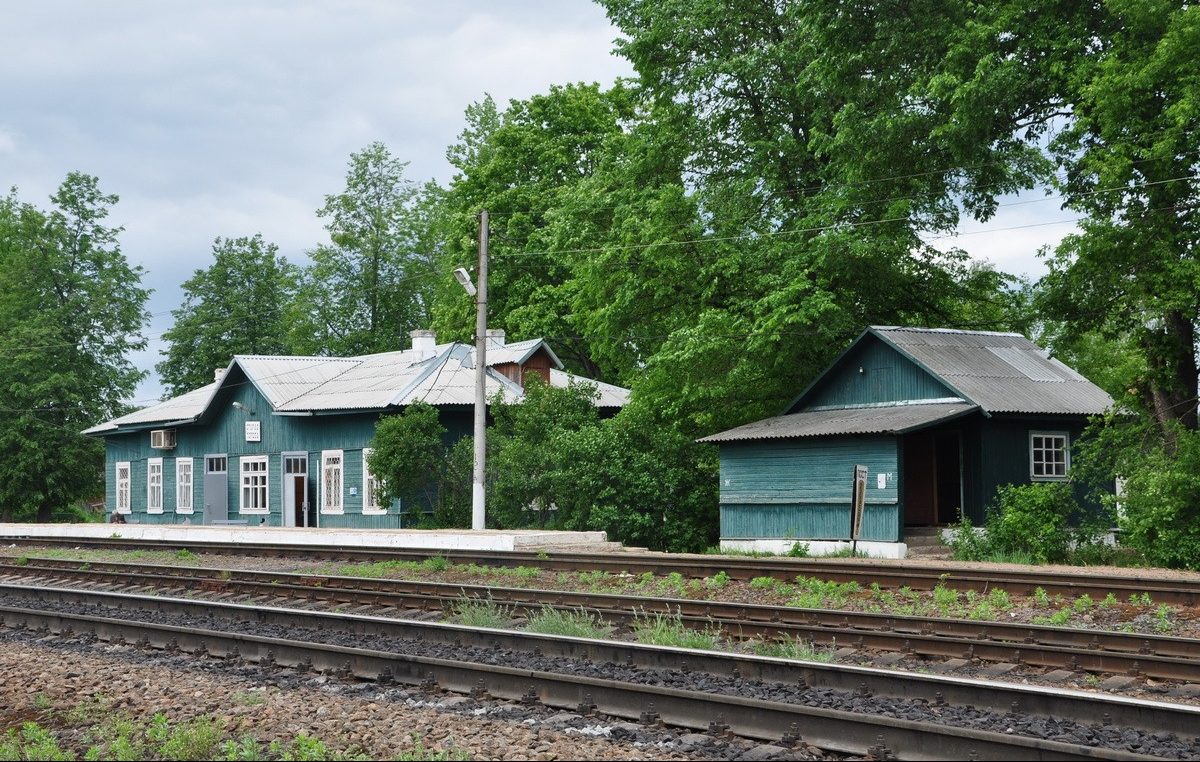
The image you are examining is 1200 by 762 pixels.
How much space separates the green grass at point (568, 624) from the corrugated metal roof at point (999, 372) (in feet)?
44.0

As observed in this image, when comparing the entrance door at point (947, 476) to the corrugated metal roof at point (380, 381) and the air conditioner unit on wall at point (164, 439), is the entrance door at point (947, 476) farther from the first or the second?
the air conditioner unit on wall at point (164, 439)

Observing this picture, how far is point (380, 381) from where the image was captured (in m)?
37.7

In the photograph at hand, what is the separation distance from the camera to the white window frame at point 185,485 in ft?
140

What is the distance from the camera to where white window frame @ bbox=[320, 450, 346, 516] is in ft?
119

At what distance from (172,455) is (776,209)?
81.1 ft

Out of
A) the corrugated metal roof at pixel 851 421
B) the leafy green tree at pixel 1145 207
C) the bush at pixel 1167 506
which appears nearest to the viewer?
the bush at pixel 1167 506

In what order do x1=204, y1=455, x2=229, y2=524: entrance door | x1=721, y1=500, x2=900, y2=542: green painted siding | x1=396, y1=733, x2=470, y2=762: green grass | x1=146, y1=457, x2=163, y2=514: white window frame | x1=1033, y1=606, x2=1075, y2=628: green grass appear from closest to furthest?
1. x1=396, y1=733, x2=470, y2=762: green grass
2. x1=1033, y1=606, x2=1075, y2=628: green grass
3. x1=721, y1=500, x2=900, y2=542: green painted siding
4. x1=204, y1=455, x2=229, y2=524: entrance door
5. x1=146, y1=457, x2=163, y2=514: white window frame

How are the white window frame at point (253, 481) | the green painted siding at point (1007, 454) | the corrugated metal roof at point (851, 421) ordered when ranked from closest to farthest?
the corrugated metal roof at point (851, 421)
the green painted siding at point (1007, 454)
the white window frame at point (253, 481)

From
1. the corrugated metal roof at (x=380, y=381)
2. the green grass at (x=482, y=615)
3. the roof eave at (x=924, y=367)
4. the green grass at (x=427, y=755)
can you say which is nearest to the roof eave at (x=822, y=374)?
the roof eave at (x=924, y=367)

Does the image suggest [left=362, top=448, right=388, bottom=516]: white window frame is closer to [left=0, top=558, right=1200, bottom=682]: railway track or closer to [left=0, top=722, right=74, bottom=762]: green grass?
[left=0, top=558, right=1200, bottom=682]: railway track

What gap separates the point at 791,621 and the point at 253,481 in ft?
97.5

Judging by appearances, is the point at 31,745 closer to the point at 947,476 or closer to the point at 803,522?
the point at 803,522

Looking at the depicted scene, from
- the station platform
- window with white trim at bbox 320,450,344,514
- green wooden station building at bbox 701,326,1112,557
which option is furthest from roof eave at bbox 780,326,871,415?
window with white trim at bbox 320,450,344,514

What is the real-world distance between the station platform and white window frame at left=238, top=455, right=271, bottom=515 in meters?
3.55
